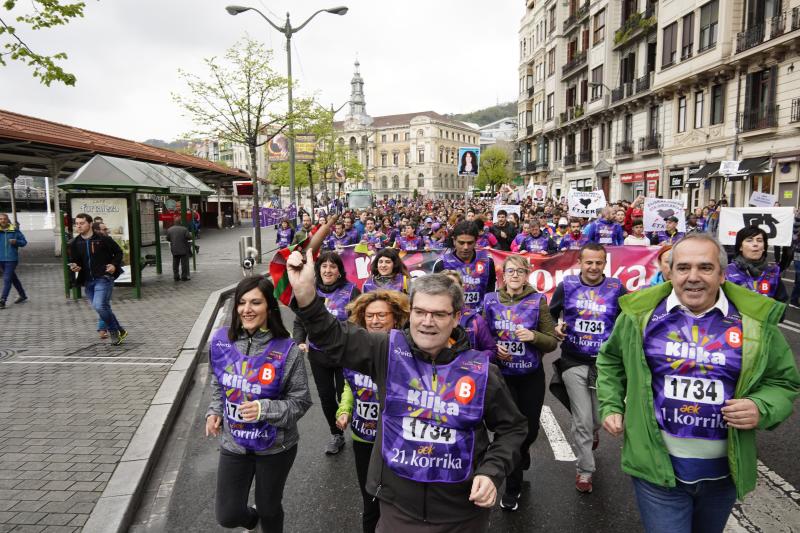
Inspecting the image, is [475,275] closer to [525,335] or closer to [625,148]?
[525,335]

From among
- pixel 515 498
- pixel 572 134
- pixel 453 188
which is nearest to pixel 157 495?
pixel 515 498

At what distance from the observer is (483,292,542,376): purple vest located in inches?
168

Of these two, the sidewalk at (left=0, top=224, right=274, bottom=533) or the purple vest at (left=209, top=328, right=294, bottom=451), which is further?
the sidewalk at (left=0, top=224, right=274, bottom=533)

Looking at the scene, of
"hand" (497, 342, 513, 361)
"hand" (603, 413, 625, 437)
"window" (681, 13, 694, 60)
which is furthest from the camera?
"window" (681, 13, 694, 60)

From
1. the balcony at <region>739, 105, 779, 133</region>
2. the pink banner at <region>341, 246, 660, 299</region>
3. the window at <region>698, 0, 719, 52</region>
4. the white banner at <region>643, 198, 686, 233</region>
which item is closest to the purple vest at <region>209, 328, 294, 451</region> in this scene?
the pink banner at <region>341, 246, 660, 299</region>

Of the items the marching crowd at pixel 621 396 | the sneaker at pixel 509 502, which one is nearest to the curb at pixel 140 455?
the marching crowd at pixel 621 396

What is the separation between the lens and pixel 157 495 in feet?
14.4

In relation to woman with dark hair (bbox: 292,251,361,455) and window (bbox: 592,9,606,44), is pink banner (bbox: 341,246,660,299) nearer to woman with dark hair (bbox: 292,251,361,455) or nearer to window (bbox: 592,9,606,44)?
woman with dark hair (bbox: 292,251,361,455)

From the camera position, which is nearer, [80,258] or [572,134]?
[80,258]

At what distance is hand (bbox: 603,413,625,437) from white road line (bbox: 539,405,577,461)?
7.62 feet

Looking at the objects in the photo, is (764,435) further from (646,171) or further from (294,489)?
(646,171)

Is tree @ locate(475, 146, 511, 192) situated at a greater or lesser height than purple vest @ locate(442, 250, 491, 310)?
greater

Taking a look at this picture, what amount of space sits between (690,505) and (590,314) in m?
1.92

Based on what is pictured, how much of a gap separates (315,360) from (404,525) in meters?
2.66
